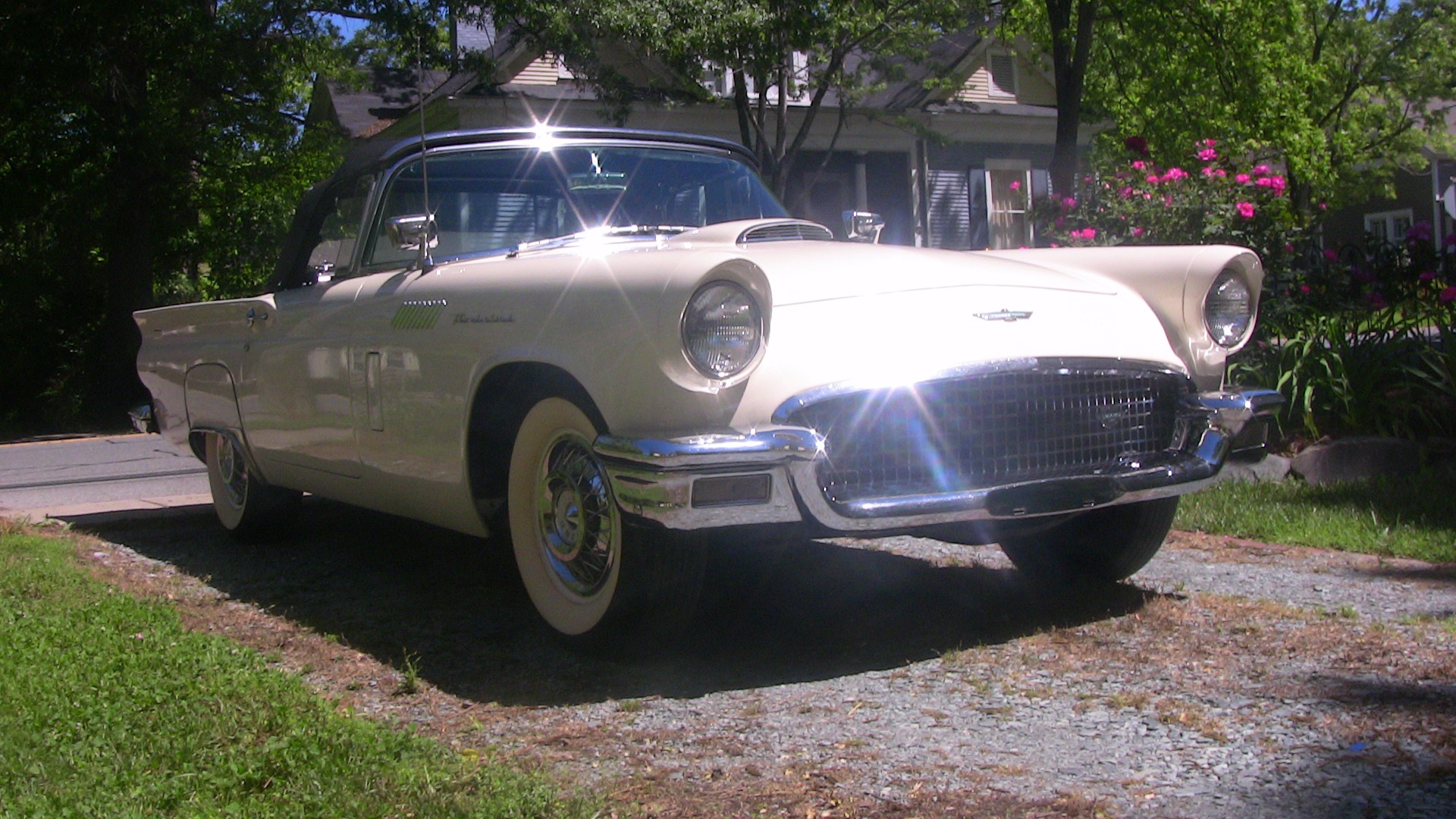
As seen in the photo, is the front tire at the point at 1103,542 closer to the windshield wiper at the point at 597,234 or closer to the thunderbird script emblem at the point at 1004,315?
the thunderbird script emblem at the point at 1004,315

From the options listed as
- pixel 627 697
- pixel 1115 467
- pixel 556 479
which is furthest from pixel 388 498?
pixel 1115 467

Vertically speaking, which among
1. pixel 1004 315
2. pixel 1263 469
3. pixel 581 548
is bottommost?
pixel 1263 469

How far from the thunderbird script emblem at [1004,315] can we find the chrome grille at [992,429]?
0.54ft

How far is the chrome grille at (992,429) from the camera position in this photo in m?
3.59

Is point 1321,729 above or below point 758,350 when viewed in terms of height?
below

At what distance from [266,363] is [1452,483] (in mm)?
5004

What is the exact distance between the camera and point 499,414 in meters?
4.18

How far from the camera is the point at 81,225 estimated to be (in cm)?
1633

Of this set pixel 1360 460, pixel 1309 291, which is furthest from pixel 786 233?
pixel 1309 291

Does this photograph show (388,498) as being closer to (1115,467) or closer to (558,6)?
(1115,467)

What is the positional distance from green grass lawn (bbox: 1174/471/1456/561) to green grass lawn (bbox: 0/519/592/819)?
3712 millimetres

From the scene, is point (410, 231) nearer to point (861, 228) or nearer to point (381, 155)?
point (381, 155)

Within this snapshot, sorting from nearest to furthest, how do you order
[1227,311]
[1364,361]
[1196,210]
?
[1227,311] < [1364,361] < [1196,210]

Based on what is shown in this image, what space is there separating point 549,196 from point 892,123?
16265 mm
